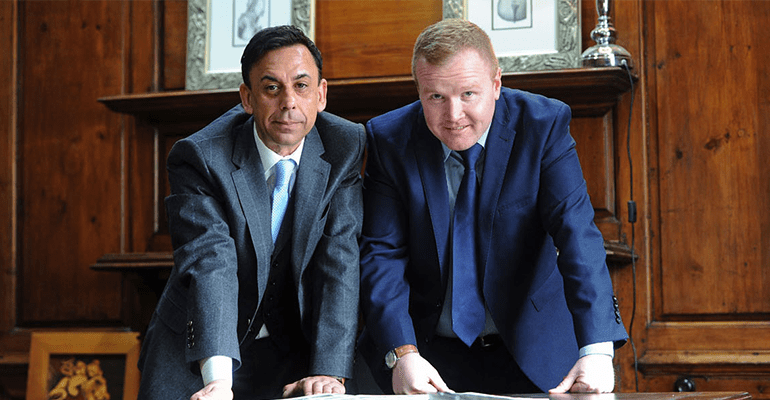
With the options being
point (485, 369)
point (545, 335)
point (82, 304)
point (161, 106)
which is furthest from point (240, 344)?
point (82, 304)

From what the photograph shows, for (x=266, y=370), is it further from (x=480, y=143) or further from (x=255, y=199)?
(x=480, y=143)

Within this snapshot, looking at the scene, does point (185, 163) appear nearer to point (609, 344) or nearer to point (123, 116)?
point (609, 344)

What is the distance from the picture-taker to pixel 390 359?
5.56ft

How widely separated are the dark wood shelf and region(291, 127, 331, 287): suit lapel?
1.10m

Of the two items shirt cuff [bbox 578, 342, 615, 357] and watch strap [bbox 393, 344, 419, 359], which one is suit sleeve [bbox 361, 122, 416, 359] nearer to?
watch strap [bbox 393, 344, 419, 359]

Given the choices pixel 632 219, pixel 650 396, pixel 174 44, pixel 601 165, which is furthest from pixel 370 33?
pixel 650 396

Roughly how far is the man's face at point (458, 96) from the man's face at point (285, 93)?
263mm

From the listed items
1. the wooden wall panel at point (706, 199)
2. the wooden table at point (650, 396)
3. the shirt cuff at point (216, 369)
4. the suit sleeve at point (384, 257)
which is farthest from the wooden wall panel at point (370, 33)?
the wooden table at point (650, 396)

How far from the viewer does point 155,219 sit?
3414mm

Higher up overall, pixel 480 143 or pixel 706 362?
pixel 480 143

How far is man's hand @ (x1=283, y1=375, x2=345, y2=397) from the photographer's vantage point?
1.61 m

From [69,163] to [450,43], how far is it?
2.32 metres

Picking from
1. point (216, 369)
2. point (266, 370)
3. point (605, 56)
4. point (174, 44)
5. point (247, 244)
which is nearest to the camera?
point (216, 369)

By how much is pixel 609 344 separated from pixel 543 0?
1681mm
